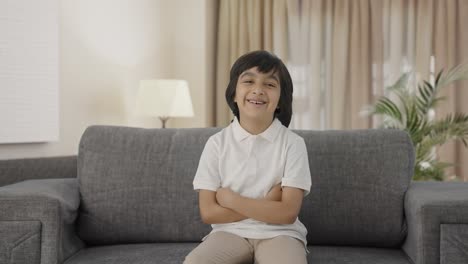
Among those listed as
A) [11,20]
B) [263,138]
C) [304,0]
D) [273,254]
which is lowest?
[273,254]

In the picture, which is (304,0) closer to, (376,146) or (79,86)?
(79,86)

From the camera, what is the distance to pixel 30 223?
7.37ft

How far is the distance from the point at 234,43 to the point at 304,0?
665 mm

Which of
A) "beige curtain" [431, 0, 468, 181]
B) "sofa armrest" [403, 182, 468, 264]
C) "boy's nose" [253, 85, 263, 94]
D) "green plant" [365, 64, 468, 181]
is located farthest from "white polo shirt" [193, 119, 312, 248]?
"beige curtain" [431, 0, 468, 181]

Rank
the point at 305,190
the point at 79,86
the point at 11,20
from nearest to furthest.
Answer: the point at 305,190
the point at 11,20
the point at 79,86

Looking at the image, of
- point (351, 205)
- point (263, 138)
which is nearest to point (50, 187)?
point (263, 138)

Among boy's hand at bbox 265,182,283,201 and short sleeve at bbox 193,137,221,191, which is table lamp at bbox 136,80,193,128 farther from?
boy's hand at bbox 265,182,283,201

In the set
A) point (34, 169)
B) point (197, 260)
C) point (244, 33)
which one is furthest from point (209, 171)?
point (244, 33)

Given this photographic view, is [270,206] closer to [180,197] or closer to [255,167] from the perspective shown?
[255,167]

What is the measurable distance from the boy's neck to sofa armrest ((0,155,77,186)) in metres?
1.37

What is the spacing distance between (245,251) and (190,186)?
1.63ft

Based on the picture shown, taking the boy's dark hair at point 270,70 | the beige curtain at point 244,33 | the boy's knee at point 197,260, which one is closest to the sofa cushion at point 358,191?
the boy's dark hair at point 270,70

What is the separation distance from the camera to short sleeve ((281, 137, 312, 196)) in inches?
88.7

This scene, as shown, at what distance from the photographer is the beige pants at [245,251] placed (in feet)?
6.84
